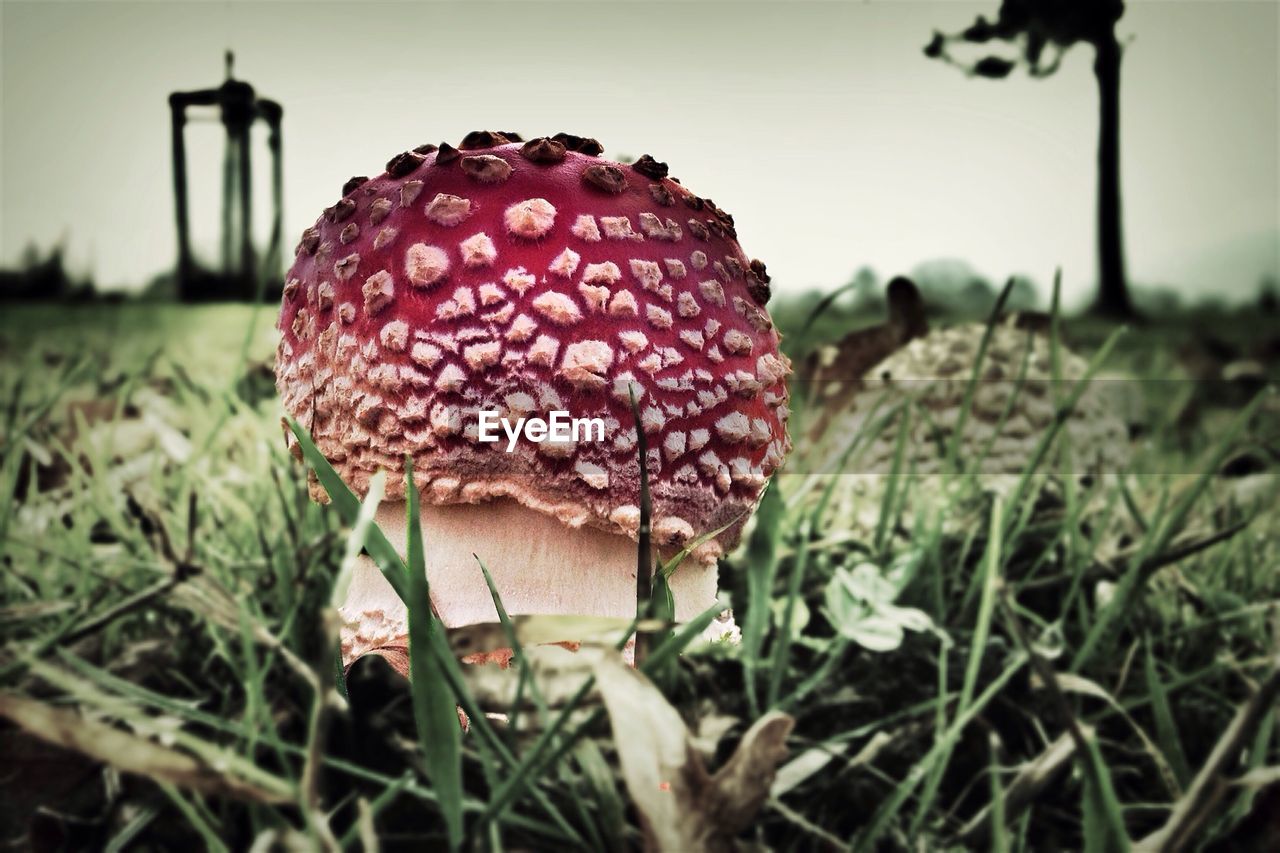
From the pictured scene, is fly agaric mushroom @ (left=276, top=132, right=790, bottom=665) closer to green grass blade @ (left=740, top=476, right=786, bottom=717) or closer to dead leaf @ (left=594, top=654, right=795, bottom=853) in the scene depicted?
green grass blade @ (left=740, top=476, right=786, bottom=717)

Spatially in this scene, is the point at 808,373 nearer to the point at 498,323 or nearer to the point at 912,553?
the point at 912,553

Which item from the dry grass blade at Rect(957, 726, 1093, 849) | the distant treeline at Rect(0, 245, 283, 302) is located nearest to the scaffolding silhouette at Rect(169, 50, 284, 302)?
the distant treeline at Rect(0, 245, 283, 302)

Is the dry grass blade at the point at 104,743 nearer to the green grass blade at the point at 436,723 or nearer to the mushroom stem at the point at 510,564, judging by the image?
the green grass blade at the point at 436,723

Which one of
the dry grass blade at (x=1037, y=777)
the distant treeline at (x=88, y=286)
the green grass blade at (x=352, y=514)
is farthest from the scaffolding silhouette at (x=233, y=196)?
the dry grass blade at (x=1037, y=777)

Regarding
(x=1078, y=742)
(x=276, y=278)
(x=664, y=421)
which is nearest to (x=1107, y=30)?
(x=664, y=421)

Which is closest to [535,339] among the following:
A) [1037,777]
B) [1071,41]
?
[1037,777]

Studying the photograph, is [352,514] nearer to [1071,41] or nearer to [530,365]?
[530,365]
